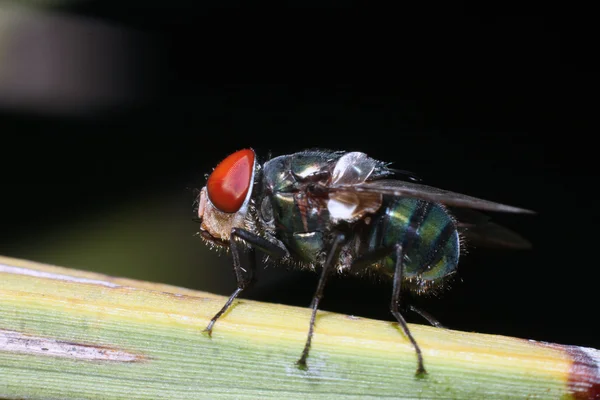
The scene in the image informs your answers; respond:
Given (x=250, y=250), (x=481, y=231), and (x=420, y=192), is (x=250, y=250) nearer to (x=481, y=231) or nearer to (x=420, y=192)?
(x=420, y=192)

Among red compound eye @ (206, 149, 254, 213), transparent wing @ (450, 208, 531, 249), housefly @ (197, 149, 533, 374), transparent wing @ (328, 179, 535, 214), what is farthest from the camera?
transparent wing @ (450, 208, 531, 249)

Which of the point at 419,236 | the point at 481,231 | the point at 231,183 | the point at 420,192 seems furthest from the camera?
the point at 481,231

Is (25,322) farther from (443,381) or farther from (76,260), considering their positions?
(76,260)

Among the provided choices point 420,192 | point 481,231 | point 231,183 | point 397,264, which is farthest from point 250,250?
point 481,231

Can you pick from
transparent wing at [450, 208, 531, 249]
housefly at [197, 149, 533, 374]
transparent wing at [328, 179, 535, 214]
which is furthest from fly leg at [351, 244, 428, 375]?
transparent wing at [450, 208, 531, 249]

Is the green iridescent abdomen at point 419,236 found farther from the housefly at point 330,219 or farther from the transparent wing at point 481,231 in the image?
the transparent wing at point 481,231

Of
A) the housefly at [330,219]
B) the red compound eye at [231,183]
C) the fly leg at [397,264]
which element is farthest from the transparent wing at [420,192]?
the red compound eye at [231,183]

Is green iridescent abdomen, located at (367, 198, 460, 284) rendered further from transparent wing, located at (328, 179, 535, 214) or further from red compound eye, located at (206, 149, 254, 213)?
red compound eye, located at (206, 149, 254, 213)
